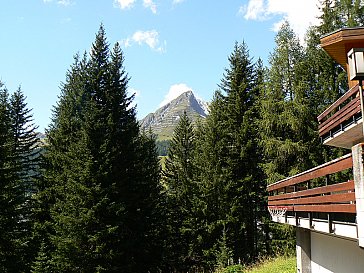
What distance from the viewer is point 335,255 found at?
7980mm

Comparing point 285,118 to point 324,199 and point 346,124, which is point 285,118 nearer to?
point 346,124

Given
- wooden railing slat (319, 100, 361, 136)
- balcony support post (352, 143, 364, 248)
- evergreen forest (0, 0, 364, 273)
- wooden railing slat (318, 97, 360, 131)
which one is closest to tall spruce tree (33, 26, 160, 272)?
evergreen forest (0, 0, 364, 273)

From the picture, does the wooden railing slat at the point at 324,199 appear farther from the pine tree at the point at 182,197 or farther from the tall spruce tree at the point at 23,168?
the pine tree at the point at 182,197

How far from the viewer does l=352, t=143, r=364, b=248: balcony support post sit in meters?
4.76

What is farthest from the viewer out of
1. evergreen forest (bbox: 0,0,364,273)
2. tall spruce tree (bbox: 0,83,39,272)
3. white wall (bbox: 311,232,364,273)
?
tall spruce tree (bbox: 0,83,39,272)

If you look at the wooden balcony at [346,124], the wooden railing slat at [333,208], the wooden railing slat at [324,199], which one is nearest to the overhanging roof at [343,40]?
the wooden balcony at [346,124]

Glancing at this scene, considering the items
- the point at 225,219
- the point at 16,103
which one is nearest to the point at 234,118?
the point at 225,219

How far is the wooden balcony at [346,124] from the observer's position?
33.9 ft

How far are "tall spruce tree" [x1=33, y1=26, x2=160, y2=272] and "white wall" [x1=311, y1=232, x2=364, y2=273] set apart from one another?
46.1 ft

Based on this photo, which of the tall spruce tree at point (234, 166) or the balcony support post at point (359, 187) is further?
the tall spruce tree at point (234, 166)

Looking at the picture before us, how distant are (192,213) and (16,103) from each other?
60.4 feet

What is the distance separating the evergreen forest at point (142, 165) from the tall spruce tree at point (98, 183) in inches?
3.2

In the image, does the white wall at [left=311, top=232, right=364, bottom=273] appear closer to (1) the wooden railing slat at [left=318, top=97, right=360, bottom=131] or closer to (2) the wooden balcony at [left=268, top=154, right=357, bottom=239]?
(2) the wooden balcony at [left=268, top=154, right=357, bottom=239]

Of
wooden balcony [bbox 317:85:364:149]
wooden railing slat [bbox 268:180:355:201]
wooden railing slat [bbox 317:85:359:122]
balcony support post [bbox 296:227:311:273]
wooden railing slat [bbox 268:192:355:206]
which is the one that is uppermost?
wooden railing slat [bbox 317:85:359:122]
